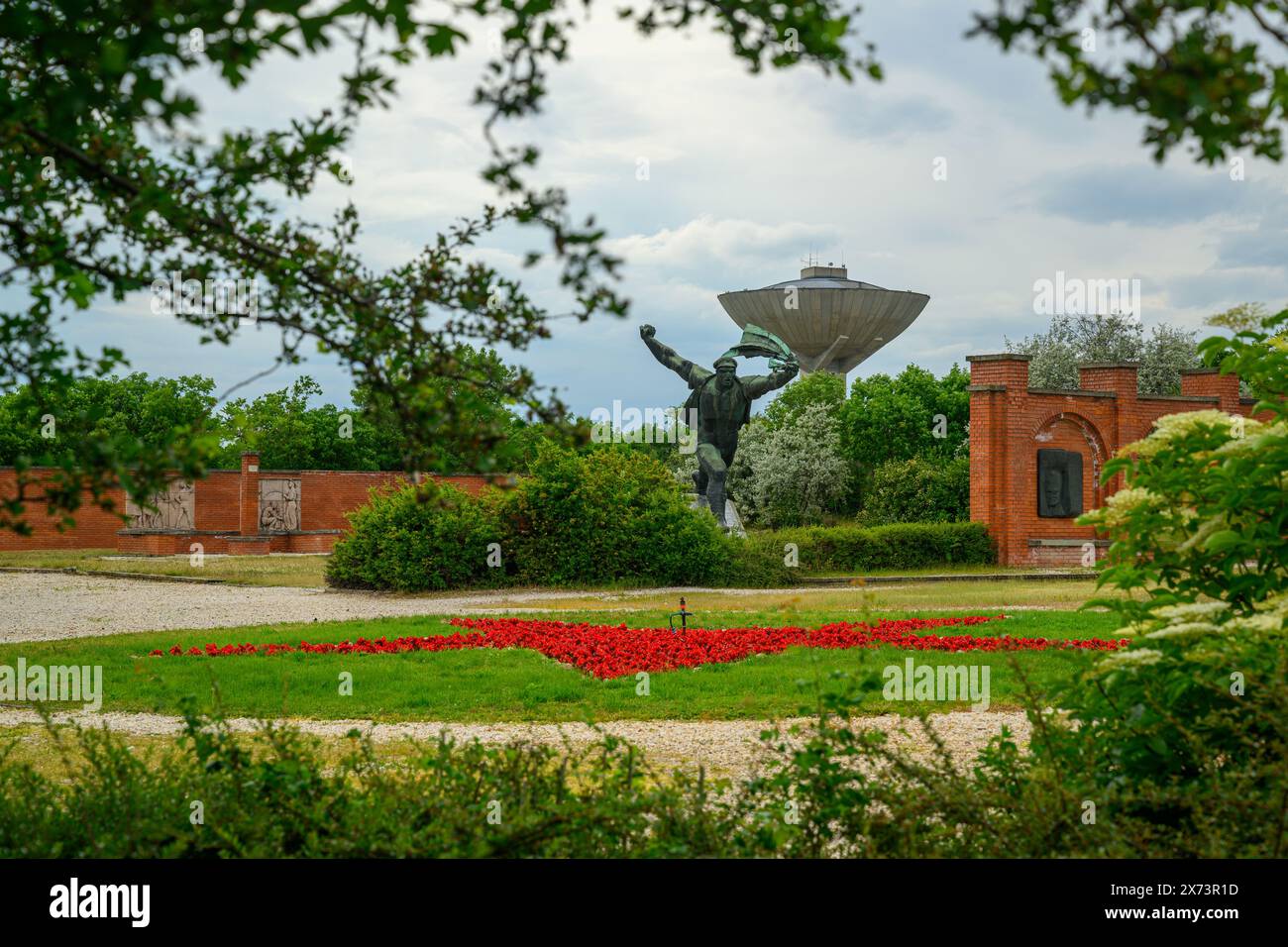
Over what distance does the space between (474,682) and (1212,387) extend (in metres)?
25.6

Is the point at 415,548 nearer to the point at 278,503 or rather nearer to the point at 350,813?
the point at 350,813

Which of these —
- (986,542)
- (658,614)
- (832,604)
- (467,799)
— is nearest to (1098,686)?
(467,799)

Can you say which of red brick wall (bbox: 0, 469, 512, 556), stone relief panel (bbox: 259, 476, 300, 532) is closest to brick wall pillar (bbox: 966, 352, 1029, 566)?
red brick wall (bbox: 0, 469, 512, 556)

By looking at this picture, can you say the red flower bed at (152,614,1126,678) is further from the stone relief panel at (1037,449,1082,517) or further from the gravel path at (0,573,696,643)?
the stone relief panel at (1037,449,1082,517)

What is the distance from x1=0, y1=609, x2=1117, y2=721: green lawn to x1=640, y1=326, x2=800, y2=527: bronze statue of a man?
475 inches

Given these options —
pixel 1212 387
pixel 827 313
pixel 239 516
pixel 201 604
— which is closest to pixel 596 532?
pixel 201 604

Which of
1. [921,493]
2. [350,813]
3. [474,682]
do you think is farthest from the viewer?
[921,493]

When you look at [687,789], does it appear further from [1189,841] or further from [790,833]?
[1189,841]

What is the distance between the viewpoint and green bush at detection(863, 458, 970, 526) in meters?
32.0

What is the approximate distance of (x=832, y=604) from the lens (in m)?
16.3

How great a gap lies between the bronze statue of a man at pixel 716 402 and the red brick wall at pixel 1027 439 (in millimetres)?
6145

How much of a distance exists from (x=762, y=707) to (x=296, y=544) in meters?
32.6

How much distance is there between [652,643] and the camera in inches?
439

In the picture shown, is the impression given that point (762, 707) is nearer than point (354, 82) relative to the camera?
No
